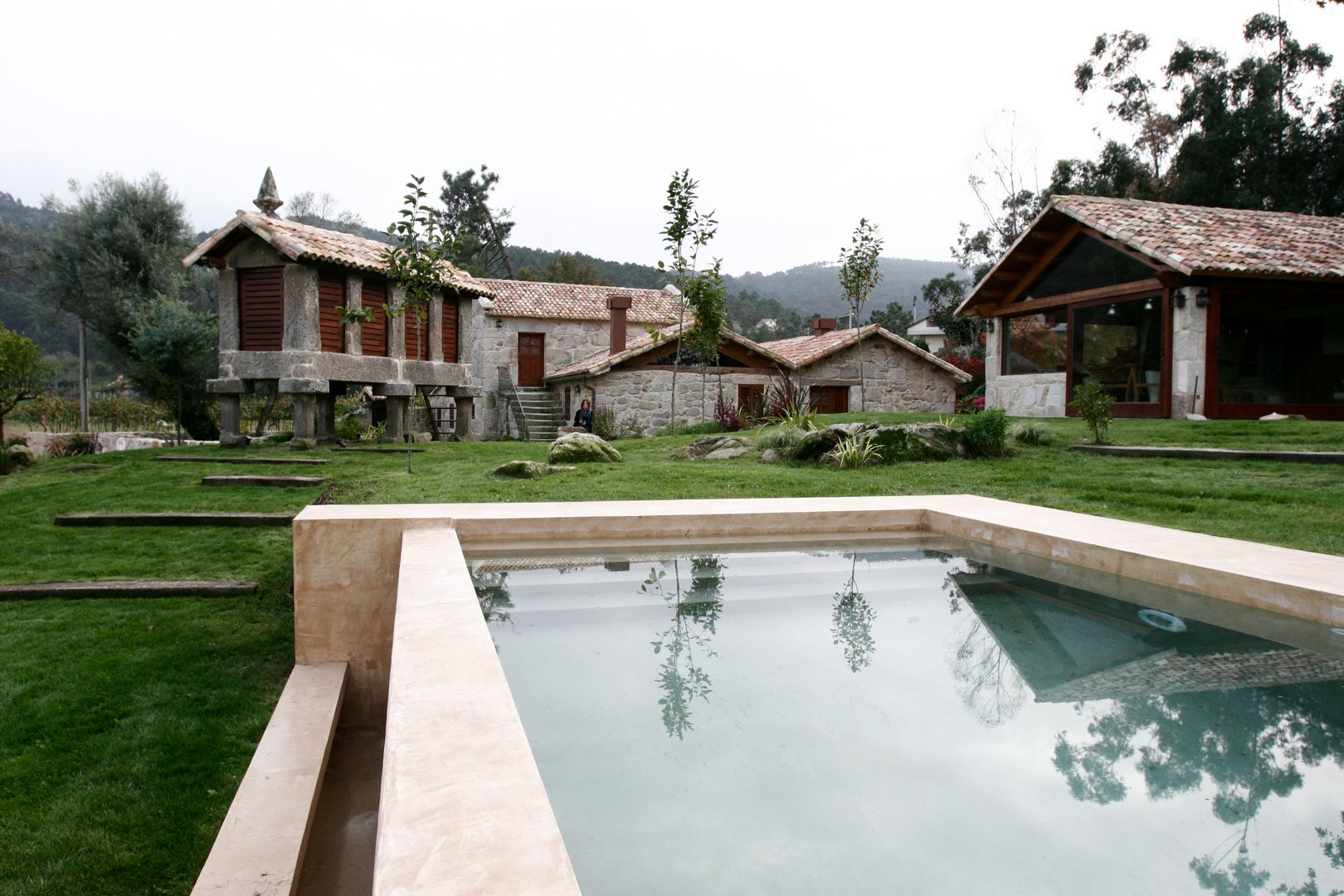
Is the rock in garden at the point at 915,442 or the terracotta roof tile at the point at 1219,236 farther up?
the terracotta roof tile at the point at 1219,236

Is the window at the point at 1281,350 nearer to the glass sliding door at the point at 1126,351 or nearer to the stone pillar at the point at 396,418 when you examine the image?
the glass sliding door at the point at 1126,351

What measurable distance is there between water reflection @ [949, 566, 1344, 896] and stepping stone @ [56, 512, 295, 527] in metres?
6.54

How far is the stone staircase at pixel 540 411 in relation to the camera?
23.6 metres

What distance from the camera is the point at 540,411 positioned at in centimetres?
2455

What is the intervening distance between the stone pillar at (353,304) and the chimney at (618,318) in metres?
10.6

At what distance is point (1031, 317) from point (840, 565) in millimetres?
14760

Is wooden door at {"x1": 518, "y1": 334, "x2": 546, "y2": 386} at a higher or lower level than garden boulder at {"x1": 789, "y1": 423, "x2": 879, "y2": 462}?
higher

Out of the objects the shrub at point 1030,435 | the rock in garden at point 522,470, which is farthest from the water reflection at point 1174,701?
the shrub at point 1030,435

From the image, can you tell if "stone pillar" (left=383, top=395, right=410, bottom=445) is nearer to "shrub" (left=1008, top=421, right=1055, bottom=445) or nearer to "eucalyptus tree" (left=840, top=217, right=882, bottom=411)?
"eucalyptus tree" (left=840, top=217, right=882, bottom=411)

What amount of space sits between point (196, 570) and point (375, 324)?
1047 cm

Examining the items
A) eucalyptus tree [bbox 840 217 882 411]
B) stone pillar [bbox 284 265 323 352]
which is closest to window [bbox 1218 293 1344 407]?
eucalyptus tree [bbox 840 217 882 411]

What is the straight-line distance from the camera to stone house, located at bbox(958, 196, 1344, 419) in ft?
42.8

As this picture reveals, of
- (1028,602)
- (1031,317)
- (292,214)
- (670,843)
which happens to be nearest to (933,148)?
(1031,317)

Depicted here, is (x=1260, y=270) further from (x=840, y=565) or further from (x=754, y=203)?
(x=754, y=203)
